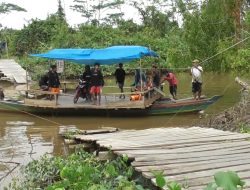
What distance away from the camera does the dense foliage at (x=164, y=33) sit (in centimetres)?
1517

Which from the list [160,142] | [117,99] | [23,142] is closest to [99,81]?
[117,99]

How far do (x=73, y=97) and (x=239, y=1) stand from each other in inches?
243

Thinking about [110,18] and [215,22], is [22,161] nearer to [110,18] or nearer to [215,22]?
[215,22]

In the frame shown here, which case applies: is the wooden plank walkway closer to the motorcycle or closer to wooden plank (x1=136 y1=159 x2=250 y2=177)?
wooden plank (x1=136 y1=159 x2=250 y2=177)

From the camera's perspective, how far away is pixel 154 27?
127 ft

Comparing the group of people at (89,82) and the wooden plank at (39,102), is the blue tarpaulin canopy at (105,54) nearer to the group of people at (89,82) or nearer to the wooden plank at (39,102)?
the group of people at (89,82)

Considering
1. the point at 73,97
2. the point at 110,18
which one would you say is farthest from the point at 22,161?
the point at 110,18

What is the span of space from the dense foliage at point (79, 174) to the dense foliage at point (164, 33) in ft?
11.6

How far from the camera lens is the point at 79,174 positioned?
5234 millimetres

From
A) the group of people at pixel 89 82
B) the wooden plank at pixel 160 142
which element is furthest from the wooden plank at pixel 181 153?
the group of people at pixel 89 82

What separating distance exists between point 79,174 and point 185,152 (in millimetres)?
1552

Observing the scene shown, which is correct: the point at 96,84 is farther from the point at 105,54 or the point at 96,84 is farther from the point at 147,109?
the point at 147,109

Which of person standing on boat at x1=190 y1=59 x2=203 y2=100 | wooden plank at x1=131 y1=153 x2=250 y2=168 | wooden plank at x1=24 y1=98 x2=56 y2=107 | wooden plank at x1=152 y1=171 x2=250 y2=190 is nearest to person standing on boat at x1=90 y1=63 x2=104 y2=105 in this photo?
wooden plank at x1=24 y1=98 x2=56 y2=107

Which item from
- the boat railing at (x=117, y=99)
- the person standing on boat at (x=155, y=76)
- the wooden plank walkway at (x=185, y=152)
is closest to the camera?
the wooden plank walkway at (x=185, y=152)
